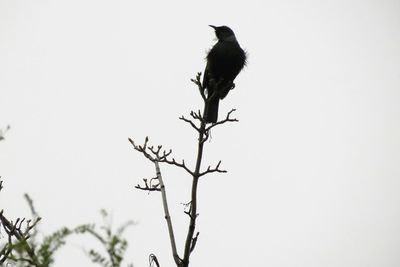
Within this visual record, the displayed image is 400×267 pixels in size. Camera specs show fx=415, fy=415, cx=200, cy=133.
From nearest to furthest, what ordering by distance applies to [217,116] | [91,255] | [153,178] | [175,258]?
1. [91,255]
2. [175,258]
3. [153,178]
4. [217,116]

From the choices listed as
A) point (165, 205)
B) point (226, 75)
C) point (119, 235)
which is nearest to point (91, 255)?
point (119, 235)

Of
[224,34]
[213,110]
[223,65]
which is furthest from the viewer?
[224,34]

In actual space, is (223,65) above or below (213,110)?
above

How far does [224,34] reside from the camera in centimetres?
709

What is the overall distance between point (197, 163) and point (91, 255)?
1481mm

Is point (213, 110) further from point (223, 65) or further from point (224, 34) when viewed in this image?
point (224, 34)

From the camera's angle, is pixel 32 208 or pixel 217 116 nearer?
pixel 32 208

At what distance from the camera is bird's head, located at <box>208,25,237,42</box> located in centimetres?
694

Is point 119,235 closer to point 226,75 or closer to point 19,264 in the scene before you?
point 19,264

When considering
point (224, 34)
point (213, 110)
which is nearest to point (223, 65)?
point (213, 110)

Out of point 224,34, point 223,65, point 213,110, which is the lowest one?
point 213,110

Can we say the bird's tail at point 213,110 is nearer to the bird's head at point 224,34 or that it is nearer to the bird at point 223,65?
the bird at point 223,65

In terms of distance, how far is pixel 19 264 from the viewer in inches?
63.9

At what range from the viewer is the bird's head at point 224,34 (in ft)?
22.8
